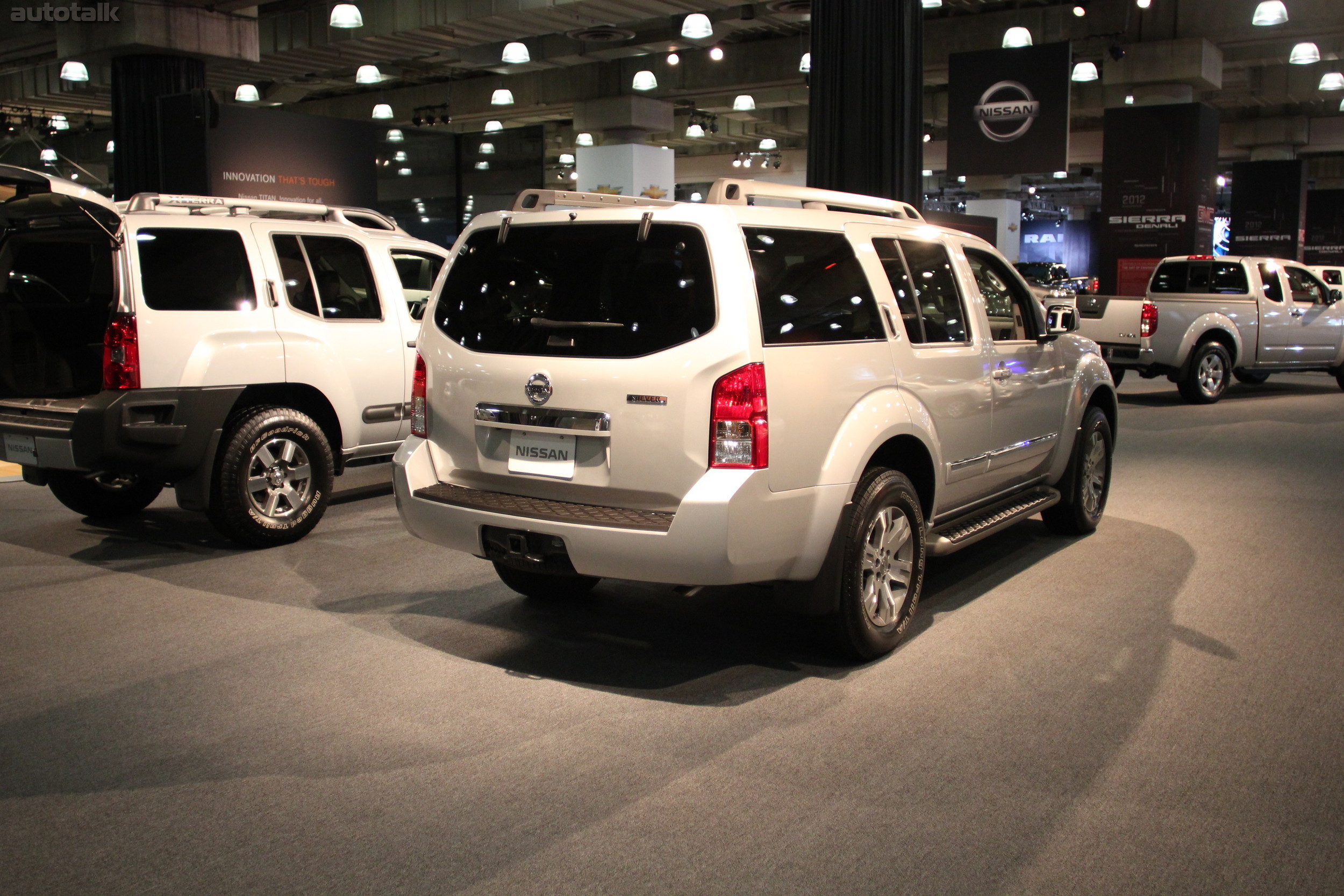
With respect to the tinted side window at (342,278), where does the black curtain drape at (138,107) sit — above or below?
above

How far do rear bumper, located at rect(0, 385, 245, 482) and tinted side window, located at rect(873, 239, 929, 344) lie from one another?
145 inches

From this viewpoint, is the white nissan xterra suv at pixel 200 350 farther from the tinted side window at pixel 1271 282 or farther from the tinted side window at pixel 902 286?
the tinted side window at pixel 1271 282

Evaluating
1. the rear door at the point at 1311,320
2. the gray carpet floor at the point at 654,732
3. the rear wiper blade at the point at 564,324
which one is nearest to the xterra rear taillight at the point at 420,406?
the rear wiper blade at the point at 564,324

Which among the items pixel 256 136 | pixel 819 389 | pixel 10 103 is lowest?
pixel 819 389

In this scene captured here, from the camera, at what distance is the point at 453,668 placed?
4578mm

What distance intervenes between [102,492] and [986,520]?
5.45 meters

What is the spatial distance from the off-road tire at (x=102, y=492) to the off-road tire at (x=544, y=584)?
2916mm

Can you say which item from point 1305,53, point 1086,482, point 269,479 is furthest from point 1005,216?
point 269,479

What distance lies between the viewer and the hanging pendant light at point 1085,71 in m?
19.8

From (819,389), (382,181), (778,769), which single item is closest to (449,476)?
(819,389)

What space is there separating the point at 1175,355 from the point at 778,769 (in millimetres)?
12240

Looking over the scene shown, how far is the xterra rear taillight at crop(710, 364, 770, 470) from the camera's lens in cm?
400

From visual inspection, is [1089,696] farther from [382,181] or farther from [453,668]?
[382,181]

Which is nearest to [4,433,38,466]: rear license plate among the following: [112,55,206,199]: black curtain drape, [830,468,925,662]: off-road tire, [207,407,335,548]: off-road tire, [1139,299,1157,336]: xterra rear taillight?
[207,407,335,548]: off-road tire
